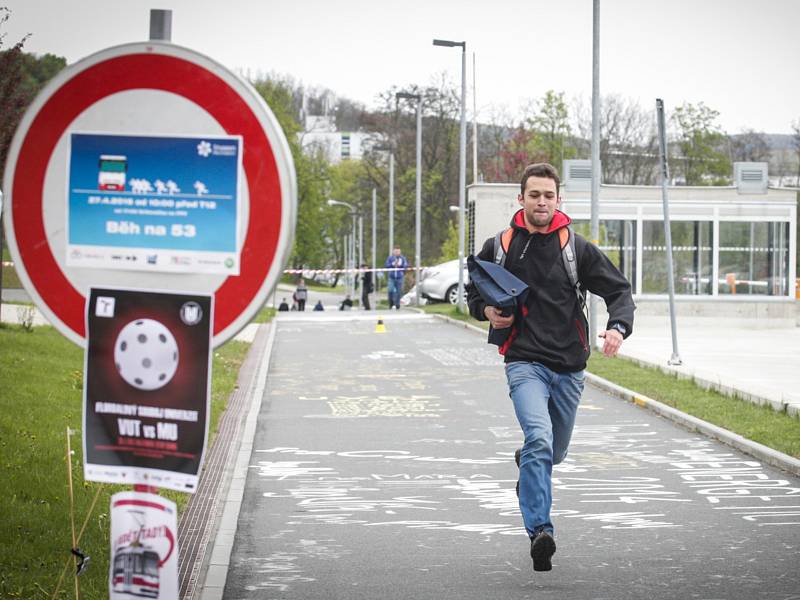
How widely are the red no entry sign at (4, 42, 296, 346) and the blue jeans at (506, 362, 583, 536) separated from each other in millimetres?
3546

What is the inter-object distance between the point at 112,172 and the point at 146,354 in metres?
0.50

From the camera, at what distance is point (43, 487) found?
28.2 feet

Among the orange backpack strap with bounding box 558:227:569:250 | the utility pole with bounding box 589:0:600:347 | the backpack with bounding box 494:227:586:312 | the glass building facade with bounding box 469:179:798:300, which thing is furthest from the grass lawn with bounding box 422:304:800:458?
the glass building facade with bounding box 469:179:798:300

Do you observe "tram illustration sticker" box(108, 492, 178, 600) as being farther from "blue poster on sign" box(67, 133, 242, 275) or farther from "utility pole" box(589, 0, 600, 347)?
"utility pole" box(589, 0, 600, 347)

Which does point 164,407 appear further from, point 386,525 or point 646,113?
point 646,113

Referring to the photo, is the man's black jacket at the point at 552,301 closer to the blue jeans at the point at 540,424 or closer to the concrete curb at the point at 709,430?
the blue jeans at the point at 540,424

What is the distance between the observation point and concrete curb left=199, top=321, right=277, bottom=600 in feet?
22.1

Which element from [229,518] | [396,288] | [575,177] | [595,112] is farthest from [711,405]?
[396,288]

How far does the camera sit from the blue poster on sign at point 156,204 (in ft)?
11.7

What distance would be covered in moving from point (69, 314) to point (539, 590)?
3.70m

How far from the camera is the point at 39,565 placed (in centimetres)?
667

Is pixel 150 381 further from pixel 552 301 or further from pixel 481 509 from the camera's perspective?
pixel 481 509

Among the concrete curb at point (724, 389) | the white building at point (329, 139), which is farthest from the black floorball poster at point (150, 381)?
the white building at point (329, 139)

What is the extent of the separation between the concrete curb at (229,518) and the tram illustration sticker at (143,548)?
2907 millimetres
